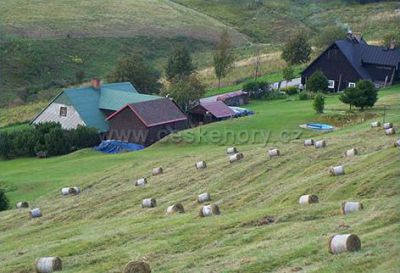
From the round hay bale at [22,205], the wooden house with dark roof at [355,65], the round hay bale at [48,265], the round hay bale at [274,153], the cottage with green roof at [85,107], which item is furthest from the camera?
the wooden house with dark roof at [355,65]

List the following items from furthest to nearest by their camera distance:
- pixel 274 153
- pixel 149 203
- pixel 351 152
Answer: pixel 274 153
pixel 351 152
pixel 149 203

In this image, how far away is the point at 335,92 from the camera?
61219 mm

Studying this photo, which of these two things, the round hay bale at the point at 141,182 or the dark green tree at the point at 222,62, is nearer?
Answer: the round hay bale at the point at 141,182

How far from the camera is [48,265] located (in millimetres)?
17516

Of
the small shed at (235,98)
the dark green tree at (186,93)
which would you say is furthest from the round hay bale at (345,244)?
the small shed at (235,98)

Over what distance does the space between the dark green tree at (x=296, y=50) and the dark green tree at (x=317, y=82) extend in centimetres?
1325

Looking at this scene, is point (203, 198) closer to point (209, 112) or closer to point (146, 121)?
point (146, 121)

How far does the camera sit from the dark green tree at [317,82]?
59344 millimetres

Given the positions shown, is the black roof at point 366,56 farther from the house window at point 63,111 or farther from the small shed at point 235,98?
the house window at point 63,111

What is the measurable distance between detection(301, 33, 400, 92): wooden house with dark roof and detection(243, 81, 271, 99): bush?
4281 millimetres

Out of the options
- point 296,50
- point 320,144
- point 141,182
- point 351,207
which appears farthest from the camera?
point 296,50

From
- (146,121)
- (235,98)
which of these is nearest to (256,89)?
(235,98)

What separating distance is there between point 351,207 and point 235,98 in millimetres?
39674

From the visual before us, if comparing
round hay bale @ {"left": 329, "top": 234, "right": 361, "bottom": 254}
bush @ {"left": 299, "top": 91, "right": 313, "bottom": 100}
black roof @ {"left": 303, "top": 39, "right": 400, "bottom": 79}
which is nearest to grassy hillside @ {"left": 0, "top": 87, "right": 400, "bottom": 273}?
round hay bale @ {"left": 329, "top": 234, "right": 361, "bottom": 254}
